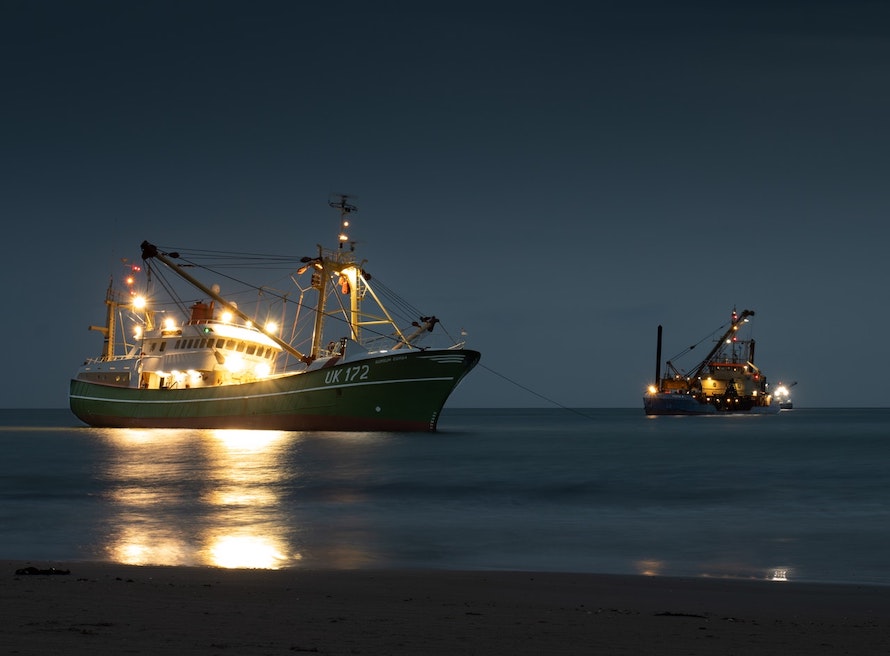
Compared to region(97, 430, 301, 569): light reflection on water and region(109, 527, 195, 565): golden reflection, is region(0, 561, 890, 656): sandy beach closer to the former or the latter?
region(109, 527, 195, 565): golden reflection

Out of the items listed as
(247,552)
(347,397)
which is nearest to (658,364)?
(347,397)

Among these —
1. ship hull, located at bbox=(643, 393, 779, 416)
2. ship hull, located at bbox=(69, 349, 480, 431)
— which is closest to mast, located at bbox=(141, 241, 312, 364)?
ship hull, located at bbox=(69, 349, 480, 431)

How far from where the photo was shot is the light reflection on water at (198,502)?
48.9ft

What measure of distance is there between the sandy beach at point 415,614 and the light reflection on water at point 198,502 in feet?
10.3

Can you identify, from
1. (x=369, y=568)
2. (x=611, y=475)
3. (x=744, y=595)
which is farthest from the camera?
(x=611, y=475)

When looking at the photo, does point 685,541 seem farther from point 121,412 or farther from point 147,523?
point 121,412

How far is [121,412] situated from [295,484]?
123ft

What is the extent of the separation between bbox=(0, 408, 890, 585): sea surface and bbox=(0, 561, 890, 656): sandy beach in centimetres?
232

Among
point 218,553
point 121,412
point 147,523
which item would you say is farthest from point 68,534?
point 121,412

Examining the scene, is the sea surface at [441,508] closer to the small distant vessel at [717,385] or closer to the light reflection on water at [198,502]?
the light reflection on water at [198,502]

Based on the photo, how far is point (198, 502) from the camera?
2478cm

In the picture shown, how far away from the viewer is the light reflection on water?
48.9 feet

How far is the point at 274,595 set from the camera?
30.2ft

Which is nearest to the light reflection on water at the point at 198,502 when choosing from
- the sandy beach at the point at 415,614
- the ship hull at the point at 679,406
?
the sandy beach at the point at 415,614
